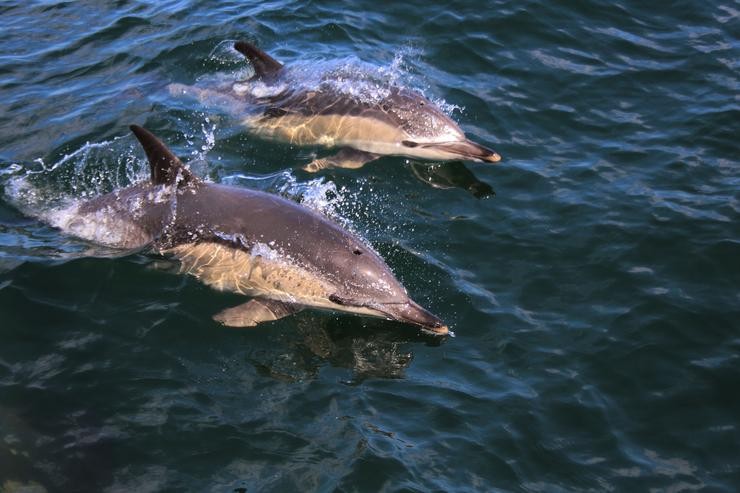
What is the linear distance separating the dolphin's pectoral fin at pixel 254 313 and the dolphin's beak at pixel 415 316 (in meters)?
1.06

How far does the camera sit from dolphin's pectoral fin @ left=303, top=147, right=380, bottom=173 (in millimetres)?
10961

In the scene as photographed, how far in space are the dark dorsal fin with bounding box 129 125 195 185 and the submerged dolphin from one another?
9.07 feet

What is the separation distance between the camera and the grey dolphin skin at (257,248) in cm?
805

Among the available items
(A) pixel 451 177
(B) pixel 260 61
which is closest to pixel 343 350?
(A) pixel 451 177

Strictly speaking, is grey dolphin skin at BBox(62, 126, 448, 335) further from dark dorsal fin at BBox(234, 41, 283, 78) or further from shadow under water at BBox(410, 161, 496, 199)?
dark dorsal fin at BBox(234, 41, 283, 78)

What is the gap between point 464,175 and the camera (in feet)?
36.0

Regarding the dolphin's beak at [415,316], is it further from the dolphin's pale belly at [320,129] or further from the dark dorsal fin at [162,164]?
the dolphin's pale belly at [320,129]

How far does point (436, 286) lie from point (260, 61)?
5119 mm

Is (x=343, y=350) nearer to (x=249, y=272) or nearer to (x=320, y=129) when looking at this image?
(x=249, y=272)

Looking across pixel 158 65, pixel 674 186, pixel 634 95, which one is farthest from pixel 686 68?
pixel 158 65

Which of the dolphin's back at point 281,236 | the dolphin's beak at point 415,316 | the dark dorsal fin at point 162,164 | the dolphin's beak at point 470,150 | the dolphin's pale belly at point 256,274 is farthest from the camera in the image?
the dolphin's beak at point 470,150

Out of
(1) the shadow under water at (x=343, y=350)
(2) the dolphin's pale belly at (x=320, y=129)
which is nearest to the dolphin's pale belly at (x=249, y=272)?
(1) the shadow under water at (x=343, y=350)

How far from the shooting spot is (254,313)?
8.09 m

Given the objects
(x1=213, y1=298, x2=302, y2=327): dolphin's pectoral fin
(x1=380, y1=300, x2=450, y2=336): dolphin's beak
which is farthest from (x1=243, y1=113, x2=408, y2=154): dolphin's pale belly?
(x1=380, y1=300, x2=450, y2=336): dolphin's beak
